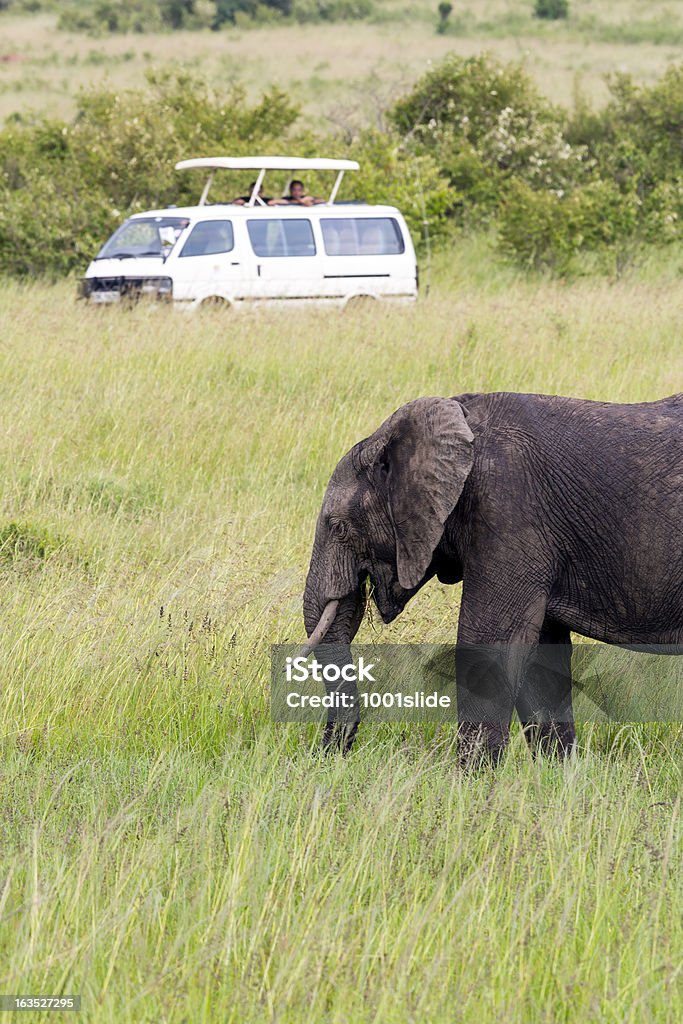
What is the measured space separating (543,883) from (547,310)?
10.4 metres

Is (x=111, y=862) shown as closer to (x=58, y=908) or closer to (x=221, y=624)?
(x=58, y=908)

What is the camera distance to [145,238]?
630 inches

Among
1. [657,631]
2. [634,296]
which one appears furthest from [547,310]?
[657,631]

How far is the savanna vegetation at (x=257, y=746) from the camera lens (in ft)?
9.86

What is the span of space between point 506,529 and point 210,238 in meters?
11.9

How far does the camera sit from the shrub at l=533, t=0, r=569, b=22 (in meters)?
56.6

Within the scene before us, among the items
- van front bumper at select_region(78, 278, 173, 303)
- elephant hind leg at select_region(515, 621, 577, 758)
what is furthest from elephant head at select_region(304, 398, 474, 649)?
van front bumper at select_region(78, 278, 173, 303)

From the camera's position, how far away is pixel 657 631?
457 cm

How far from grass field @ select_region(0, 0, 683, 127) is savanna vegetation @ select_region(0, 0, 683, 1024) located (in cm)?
2892

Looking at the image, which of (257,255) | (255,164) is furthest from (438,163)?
(257,255)

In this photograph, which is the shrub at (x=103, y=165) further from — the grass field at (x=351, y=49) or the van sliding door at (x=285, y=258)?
the grass field at (x=351, y=49)

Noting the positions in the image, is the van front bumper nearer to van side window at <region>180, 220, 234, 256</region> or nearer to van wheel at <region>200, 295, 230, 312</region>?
van wheel at <region>200, 295, 230, 312</region>

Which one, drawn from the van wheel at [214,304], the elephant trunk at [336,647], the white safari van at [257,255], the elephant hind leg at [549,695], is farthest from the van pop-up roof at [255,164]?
the elephant trunk at [336,647]

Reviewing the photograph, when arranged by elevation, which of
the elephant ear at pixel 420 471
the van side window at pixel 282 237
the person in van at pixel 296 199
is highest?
the elephant ear at pixel 420 471
